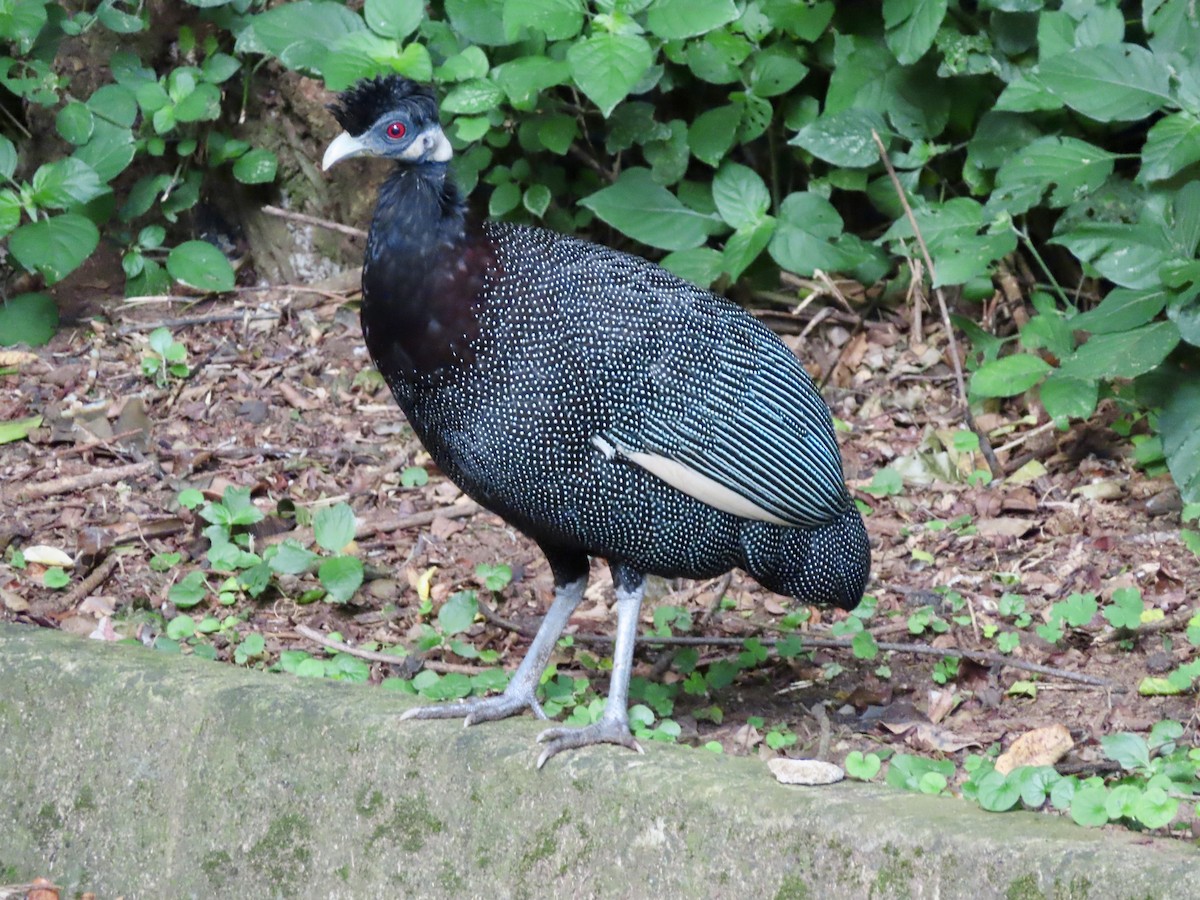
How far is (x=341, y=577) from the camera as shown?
427 centimetres

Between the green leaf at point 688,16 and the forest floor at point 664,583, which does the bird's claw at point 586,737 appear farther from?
the green leaf at point 688,16

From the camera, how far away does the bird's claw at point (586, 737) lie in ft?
8.91

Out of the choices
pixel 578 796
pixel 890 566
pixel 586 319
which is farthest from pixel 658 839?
pixel 890 566

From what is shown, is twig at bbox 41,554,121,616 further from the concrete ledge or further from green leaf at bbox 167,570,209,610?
the concrete ledge

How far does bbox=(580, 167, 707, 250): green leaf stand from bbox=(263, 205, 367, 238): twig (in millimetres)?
997

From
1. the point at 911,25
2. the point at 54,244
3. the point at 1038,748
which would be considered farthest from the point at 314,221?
the point at 1038,748

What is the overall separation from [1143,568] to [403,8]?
9.63 ft

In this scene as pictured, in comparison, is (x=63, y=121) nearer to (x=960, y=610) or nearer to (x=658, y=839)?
(x=960, y=610)

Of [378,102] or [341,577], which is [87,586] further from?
[378,102]

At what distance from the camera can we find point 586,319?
3246 mm

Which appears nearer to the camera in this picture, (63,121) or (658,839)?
(658,839)

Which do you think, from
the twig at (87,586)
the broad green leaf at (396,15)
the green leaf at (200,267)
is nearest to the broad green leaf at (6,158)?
the green leaf at (200,267)

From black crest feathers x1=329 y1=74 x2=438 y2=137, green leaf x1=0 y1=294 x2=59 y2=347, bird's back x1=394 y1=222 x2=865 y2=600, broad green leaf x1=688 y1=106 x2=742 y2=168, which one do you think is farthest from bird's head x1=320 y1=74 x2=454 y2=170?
green leaf x1=0 y1=294 x2=59 y2=347

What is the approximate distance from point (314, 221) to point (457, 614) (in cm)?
249
